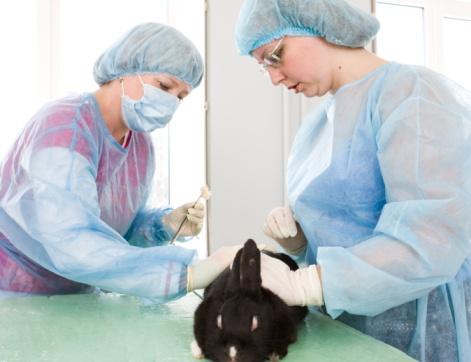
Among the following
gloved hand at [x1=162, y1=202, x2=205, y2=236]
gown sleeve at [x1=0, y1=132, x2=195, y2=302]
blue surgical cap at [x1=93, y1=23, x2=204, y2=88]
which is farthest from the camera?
gloved hand at [x1=162, y1=202, x2=205, y2=236]

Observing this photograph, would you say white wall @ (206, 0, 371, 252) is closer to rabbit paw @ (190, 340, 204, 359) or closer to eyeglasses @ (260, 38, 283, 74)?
eyeglasses @ (260, 38, 283, 74)

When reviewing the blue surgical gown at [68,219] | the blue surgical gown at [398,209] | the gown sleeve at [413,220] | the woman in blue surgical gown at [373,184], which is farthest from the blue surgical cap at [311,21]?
the blue surgical gown at [68,219]

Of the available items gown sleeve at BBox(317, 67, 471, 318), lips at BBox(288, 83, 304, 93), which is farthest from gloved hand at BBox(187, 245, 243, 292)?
lips at BBox(288, 83, 304, 93)

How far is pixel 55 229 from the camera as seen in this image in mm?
1093

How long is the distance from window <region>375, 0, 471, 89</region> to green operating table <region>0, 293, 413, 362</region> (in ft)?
8.62

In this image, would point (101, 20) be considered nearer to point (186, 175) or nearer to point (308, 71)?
point (186, 175)

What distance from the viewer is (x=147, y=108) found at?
1.44 metres

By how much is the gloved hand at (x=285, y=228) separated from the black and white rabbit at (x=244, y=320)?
1.10 feet

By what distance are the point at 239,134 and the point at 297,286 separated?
1558 mm

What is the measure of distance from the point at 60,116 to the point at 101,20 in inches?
60.4

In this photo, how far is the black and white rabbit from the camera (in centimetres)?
83

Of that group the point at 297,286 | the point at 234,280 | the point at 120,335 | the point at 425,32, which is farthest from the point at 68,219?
the point at 425,32

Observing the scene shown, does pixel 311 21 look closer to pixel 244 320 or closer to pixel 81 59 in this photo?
pixel 244 320

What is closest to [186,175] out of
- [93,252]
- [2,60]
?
[2,60]
